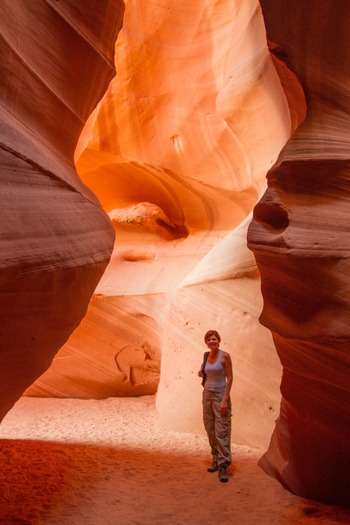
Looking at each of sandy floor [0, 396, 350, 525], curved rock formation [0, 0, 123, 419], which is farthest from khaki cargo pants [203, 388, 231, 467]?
curved rock formation [0, 0, 123, 419]

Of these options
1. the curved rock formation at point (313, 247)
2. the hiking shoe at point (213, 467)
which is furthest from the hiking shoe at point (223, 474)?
the curved rock formation at point (313, 247)

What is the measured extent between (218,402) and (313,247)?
1.90 m

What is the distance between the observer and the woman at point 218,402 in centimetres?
454

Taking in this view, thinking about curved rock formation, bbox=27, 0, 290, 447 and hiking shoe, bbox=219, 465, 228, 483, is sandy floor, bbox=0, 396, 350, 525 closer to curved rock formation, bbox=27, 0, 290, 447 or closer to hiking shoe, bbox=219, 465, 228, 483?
hiking shoe, bbox=219, 465, 228, 483

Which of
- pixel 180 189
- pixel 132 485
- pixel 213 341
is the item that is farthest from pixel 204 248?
pixel 132 485

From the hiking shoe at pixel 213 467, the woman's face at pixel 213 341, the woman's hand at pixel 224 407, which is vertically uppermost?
the woman's face at pixel 213 341

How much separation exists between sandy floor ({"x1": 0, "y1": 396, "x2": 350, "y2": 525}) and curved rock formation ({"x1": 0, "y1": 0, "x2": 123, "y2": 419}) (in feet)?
2.74

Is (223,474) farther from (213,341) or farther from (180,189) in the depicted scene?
(180,189)

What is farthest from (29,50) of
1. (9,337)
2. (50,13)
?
(9,337)

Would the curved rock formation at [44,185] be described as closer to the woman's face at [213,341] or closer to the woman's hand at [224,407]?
the woman's face at [213,341]

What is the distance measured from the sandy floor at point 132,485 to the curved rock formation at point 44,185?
0.84 meters

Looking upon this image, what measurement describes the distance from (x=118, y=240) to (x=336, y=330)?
629cm

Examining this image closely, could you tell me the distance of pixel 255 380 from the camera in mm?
5641

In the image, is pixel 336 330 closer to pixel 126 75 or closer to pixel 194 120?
pixel 194 120
